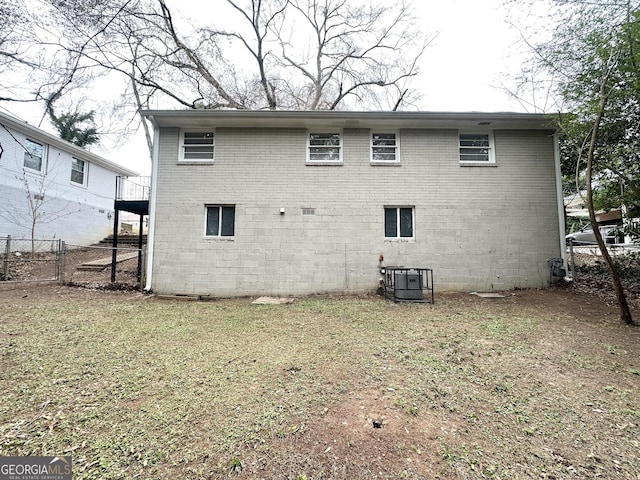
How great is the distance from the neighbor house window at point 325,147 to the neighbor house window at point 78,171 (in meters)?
12.1

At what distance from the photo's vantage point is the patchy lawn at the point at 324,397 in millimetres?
1760

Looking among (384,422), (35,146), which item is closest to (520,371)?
(384,422)

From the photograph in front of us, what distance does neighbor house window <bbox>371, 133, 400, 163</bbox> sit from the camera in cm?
771

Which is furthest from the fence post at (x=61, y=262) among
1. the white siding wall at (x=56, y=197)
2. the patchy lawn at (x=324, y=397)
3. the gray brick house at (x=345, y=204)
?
the white siding wall at (x=56, y=197)

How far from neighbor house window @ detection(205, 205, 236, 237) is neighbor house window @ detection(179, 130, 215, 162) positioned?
5.05 ft

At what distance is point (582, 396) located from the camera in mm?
2559

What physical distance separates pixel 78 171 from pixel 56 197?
6.34 feet

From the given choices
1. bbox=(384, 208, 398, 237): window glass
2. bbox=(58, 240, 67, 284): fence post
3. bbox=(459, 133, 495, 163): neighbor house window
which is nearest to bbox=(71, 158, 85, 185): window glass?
bbox=(58, 240, 67, 284): fence post

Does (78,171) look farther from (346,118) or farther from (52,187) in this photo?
(346,118)

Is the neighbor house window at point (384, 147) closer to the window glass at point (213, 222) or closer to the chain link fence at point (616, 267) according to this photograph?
the window glass at point (213, 222)

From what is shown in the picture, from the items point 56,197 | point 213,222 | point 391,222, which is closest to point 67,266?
point 56,197

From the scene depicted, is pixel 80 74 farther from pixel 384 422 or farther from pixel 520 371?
pixel 520 371

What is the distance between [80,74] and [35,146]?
748cm

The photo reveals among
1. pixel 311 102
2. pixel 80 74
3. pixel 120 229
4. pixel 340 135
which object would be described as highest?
pixel 311 102
